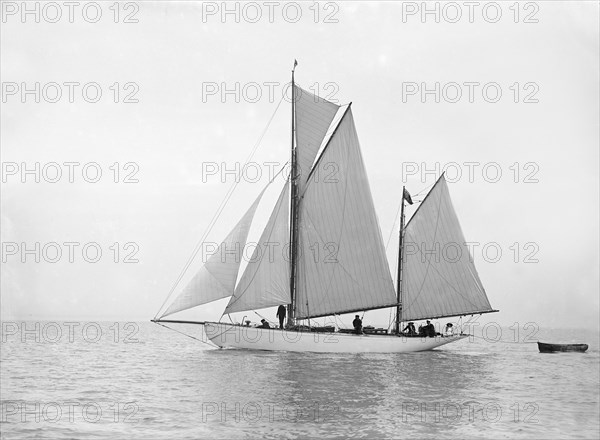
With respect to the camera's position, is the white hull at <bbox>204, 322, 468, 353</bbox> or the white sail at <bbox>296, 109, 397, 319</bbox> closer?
the white hull at <bbox>204, 322, 468, 353</bbox>

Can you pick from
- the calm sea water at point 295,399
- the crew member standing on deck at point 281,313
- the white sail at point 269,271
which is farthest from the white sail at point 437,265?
the white sail at point 269,271

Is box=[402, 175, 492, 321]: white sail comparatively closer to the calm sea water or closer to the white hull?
the white hull

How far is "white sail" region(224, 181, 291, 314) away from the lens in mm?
52094

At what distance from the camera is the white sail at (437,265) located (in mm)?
61094

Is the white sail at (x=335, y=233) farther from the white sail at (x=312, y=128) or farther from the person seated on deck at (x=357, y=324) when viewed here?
the white sail at (x=312, y=128)

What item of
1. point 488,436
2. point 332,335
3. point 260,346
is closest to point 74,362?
point 260,346

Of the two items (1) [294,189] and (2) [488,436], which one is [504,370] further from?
(2) [488,436]

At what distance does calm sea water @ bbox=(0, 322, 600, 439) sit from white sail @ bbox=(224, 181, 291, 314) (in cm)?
395

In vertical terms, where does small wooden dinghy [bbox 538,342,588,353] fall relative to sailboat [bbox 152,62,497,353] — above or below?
below

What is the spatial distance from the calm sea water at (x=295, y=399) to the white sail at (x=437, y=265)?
1063 cm

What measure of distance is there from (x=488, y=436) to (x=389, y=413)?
489 centimetres

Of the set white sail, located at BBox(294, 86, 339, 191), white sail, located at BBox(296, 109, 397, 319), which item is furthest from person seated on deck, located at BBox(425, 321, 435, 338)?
white sail, located at BBox(294, 86, 339, 191)

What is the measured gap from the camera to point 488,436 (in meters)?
23.9

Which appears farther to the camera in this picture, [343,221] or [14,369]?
[343,221]
